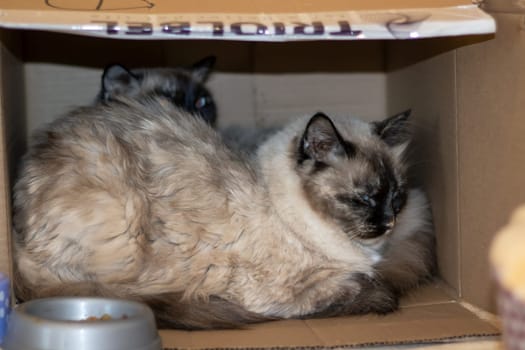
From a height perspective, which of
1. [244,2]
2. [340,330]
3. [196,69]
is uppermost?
[244,2]

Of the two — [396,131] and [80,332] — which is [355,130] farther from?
[80,332]

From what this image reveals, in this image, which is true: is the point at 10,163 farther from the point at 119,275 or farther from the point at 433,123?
the point at 433,123

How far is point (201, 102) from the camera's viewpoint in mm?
2840

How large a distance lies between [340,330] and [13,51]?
4.55ft

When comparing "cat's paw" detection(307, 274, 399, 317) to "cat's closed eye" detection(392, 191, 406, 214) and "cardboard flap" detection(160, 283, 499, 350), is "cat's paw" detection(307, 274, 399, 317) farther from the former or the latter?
"cat's closed eye" detection(392, 191, 406, 214)

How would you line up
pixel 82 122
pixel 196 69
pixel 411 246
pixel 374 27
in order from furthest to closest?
pixel 196 69 → pixel 411 246 → pixel 82 122 → pixel 374 27

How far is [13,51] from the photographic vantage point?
2.45 meters

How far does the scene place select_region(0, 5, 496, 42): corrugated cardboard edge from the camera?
180 cm

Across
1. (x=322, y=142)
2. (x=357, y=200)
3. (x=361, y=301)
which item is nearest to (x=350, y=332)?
(x=361, y=301)

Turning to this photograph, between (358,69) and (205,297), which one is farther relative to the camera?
(358,69)

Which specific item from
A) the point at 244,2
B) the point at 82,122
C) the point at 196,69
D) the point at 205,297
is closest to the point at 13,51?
the point at 82,122

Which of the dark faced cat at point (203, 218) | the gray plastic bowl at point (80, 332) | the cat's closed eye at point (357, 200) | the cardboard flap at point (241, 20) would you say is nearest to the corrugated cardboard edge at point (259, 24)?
Answer: the cardboard flap at point (241, 20)

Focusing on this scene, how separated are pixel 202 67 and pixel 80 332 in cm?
149

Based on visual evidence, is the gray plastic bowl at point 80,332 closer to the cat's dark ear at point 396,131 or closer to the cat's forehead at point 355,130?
the cat's forehead at point 355,130
